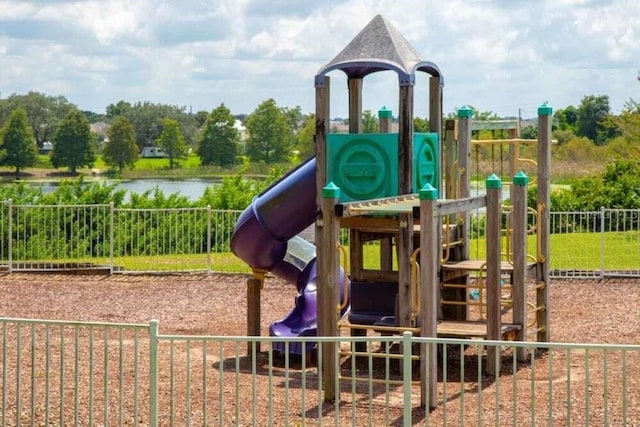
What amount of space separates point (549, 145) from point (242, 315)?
5.46 m

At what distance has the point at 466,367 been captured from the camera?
42.4ft

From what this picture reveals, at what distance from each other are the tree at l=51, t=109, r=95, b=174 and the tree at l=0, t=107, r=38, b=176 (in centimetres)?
174

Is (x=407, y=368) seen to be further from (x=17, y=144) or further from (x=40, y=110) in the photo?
(x=40, y=110)

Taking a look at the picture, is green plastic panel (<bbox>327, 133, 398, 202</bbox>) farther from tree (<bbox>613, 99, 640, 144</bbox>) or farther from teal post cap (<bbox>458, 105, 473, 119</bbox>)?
tree (<bbox>613, 99, 640, 144</bbox>)

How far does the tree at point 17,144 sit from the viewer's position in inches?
3479

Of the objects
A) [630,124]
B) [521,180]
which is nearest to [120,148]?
[630,124]

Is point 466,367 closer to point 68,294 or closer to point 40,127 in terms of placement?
point 68,294

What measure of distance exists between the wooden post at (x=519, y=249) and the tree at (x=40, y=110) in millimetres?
94704

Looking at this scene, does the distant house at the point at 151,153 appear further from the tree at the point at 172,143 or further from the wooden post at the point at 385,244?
the wooden post at the point at 385,244

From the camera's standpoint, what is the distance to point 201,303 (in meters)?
18.1

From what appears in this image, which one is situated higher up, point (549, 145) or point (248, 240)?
point (549, 145)

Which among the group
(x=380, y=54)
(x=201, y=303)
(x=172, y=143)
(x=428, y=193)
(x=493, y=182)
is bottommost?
(x=201, y=303)

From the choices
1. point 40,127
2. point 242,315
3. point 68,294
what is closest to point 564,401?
point 242,315

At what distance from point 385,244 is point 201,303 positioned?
483 cm
